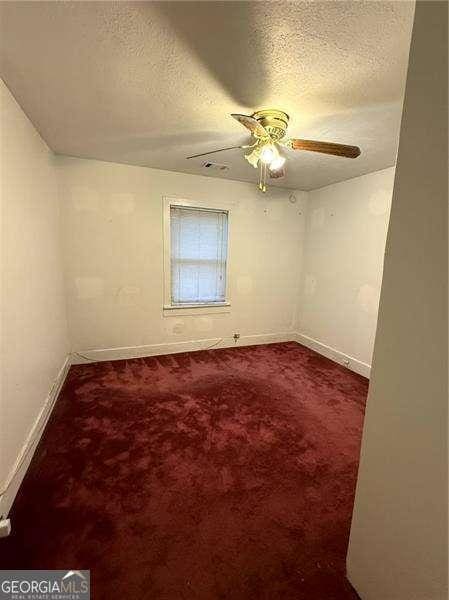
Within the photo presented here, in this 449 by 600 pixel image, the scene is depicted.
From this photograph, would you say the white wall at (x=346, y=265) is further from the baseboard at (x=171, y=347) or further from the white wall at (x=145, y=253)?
the baseboard at (x=171, y=347)

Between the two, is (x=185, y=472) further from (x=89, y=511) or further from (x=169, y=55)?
(x=169, y=55)

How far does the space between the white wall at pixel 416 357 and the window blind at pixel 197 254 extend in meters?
2.94

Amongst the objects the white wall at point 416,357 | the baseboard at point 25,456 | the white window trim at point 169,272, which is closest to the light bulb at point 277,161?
the white wall at point 416,357

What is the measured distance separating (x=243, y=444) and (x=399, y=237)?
1.82 meters

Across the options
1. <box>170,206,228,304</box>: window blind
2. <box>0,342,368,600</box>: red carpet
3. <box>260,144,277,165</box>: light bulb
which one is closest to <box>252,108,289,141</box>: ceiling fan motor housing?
<box>260,144,277,165</box>: light bulb

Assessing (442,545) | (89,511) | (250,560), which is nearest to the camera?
(442,545)

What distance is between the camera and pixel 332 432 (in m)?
2.28

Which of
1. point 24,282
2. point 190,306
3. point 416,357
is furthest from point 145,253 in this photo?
point 416,357

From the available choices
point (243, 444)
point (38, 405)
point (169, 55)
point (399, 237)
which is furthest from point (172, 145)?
point (243, 444)

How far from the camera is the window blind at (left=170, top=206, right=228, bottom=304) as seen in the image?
3.59 meters

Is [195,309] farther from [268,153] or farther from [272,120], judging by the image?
[272,120]

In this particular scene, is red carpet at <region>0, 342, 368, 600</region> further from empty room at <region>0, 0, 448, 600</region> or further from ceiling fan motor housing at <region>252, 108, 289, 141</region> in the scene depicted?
ceiling fan motor housing at <region>252, 108, 289, 141</region>

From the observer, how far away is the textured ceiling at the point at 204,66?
1128 mm

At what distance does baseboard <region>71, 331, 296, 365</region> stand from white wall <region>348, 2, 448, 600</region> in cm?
302
